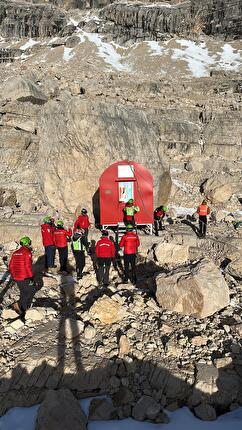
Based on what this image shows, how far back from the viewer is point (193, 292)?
21.1 feet

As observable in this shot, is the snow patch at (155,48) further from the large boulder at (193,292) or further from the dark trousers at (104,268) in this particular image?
the large boulder at (193,292)

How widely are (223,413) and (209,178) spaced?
42.7ft

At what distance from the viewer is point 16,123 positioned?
17.3 metres

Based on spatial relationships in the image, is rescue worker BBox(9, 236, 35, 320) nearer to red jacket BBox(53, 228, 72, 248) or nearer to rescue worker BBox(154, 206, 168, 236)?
red jacket BBox(53, 228, 72, 248)

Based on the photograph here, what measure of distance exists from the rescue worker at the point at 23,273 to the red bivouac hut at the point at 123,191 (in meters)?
5.07

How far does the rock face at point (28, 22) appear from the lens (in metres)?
59.1

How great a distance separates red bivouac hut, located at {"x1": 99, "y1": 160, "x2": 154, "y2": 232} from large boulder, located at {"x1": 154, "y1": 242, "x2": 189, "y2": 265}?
1.56m

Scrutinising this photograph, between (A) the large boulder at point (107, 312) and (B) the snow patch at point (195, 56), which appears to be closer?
(A) the large boulder at point (107, 312)

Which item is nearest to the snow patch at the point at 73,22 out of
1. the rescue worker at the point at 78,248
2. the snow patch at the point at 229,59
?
the snow patch at the point at 229,59

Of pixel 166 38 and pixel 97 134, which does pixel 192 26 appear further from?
pixel 97 134

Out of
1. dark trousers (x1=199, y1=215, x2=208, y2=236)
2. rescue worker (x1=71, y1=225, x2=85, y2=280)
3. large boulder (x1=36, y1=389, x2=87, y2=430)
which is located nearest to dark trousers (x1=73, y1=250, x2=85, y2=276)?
rescue worker (x1=71, y1=225, x2=85, y2=280)

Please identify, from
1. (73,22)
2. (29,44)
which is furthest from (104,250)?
(73,22)

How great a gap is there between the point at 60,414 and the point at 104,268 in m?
4.32

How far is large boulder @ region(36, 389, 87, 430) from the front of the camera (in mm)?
4031
